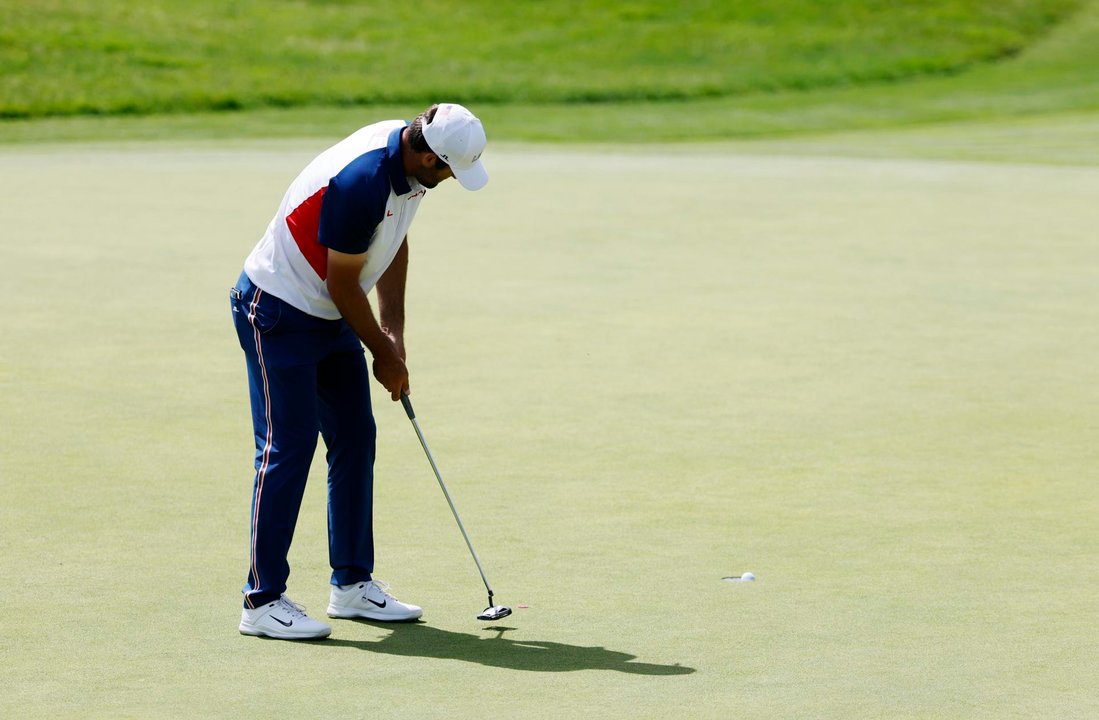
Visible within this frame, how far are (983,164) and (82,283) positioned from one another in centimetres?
1246

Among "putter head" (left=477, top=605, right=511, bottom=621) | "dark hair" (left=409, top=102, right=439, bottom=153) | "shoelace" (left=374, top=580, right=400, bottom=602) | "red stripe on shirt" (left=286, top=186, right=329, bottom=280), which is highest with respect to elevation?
"dark hair" (left=409, top=102, right=439, bottom=153)

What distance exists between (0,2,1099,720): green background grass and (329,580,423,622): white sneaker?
0.07 m

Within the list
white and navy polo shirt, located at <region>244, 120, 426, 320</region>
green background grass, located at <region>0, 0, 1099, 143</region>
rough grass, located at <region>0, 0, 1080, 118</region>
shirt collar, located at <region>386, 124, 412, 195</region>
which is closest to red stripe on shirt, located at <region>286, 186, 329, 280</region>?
white and navy polo shirt, located at <region>244, 120, 426, 320</region>

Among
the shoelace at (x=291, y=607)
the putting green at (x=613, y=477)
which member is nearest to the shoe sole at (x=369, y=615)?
the putting green at (x=613, y=477)

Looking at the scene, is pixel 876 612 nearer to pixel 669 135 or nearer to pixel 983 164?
pixel 983 164

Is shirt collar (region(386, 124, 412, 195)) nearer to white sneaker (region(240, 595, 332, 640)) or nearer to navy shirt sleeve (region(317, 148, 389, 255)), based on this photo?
navy shirt sleeve (region(317, 148, 389, 255))

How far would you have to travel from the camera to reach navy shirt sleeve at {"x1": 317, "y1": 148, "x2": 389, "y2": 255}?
5.70 metres

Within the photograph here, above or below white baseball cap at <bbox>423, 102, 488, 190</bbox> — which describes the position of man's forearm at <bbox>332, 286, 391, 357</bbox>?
below

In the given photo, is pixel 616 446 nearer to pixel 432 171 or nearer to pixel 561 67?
pixel 432 171

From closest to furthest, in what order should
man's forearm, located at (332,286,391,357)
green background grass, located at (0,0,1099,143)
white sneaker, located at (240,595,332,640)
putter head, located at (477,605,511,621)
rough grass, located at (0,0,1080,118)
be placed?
man's forearm, located at (332,286,391,357) < white sneaker, located at (240,595,332,640) < putter head, located at (477,605,511,621) < green background grass, located at (0,0,1099,143) < rough grass, located at (0,0,1080,118)

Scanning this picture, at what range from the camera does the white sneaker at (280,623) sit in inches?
235

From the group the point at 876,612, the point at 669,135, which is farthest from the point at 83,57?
the point at 876,612

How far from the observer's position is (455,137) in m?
5.71

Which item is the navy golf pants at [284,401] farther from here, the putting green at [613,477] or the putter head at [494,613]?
the putter head at [494,613]
